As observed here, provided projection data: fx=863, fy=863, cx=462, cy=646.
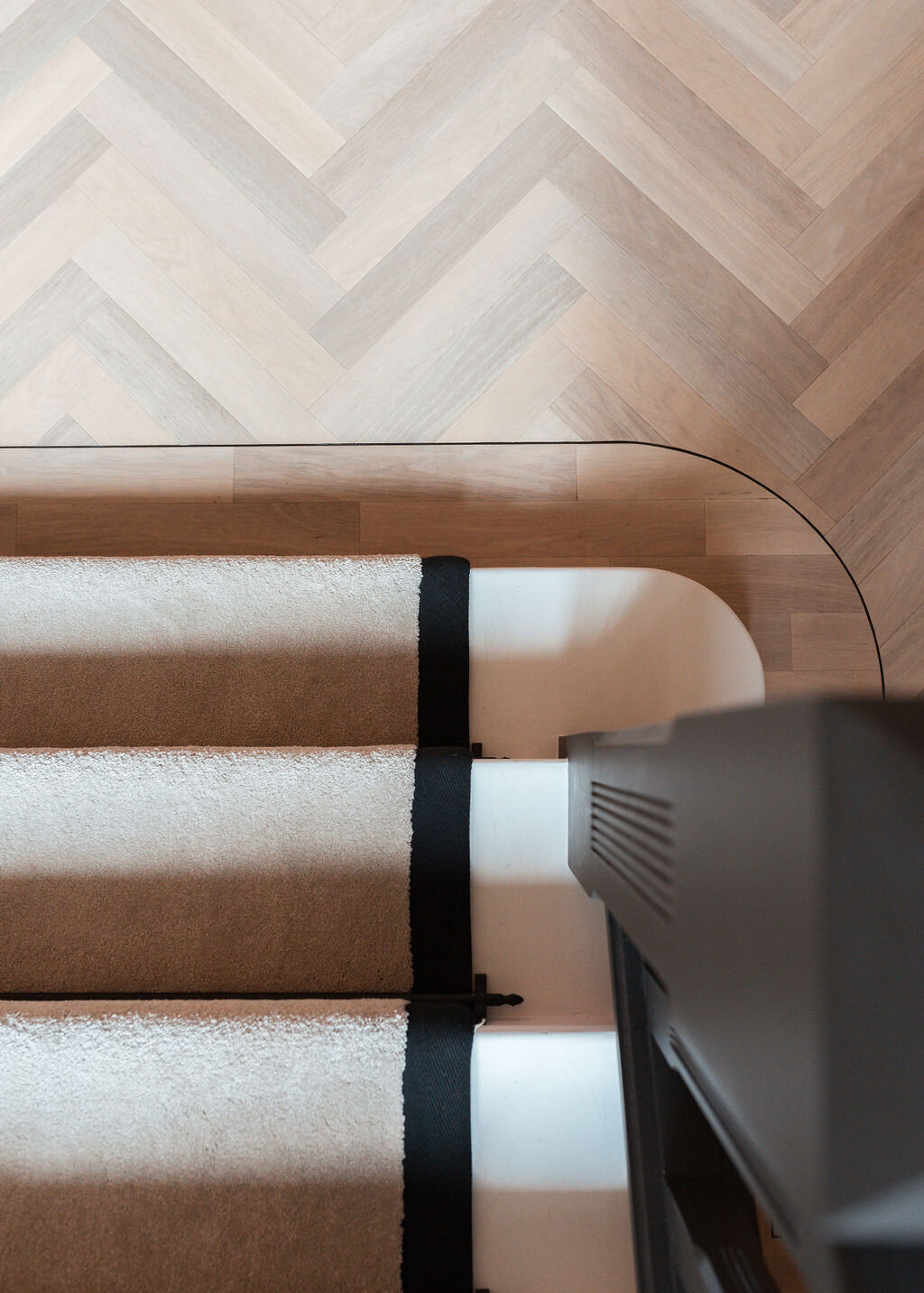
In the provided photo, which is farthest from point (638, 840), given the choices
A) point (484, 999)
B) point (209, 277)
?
point (209, 277)

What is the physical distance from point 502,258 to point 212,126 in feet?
2.03

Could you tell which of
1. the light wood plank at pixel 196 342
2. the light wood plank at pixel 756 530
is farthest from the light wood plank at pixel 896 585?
the light wood plank at pixel 196 342

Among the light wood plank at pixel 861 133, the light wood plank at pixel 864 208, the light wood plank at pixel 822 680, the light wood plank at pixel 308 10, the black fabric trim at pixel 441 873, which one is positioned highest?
the light wood plank at pixel 308 10

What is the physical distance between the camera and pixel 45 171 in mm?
1662

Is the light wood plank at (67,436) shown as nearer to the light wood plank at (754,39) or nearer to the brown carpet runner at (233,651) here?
the brown carpet runner at (233,651)

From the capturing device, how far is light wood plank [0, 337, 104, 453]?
5.25ft

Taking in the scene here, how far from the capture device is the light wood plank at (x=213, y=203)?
5.32 feet

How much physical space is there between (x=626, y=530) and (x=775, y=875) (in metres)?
→ 1.20

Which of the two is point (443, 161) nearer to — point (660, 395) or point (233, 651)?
point (660, 395)

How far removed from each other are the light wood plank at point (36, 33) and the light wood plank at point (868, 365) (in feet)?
5.20

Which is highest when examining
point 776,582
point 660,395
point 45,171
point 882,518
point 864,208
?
point 45,171

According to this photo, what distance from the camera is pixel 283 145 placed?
1.65 metres

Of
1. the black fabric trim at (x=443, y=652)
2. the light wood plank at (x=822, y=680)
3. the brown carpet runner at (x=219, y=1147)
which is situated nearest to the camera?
the brown carpet runner at (x=219, y=1147)

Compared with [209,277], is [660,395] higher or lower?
lower
